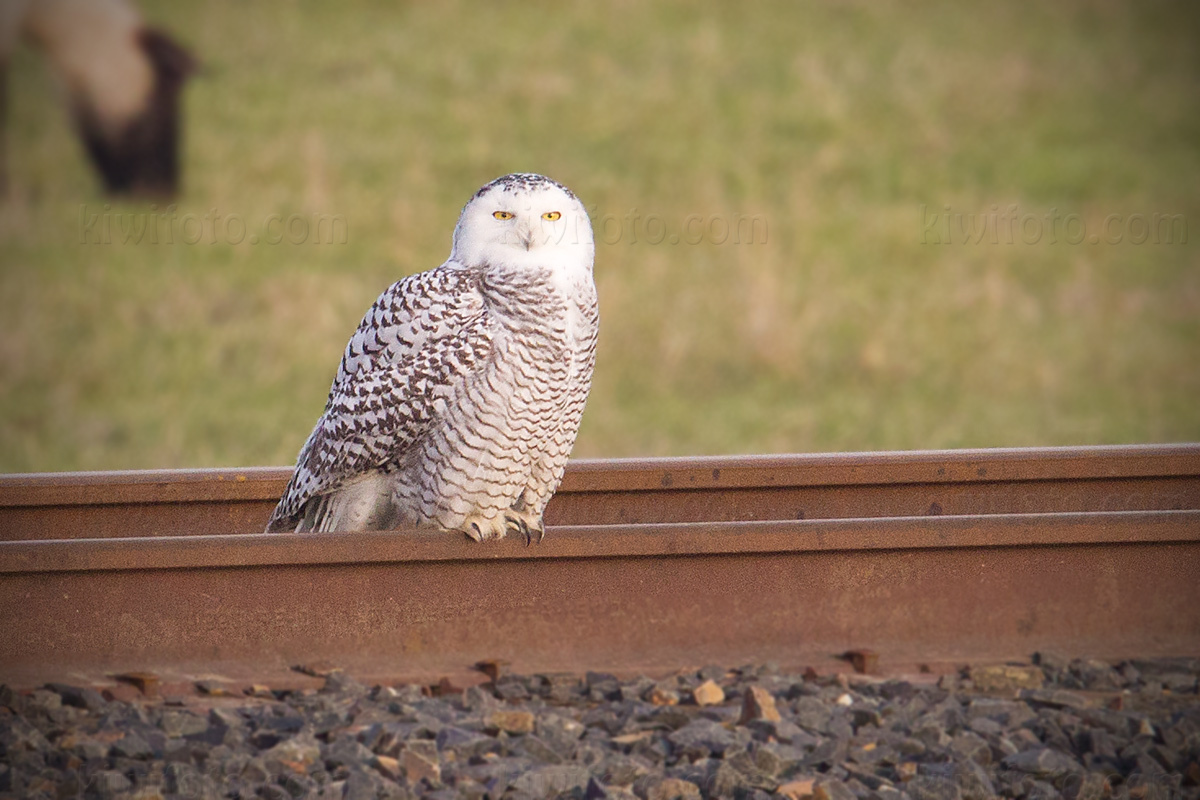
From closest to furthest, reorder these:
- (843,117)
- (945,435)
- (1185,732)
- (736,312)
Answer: (1185,732), (945,435), (736,312), (843,117)

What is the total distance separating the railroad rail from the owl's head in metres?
0.75

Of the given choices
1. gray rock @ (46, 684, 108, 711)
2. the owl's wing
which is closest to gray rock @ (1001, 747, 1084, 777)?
the owl's wing

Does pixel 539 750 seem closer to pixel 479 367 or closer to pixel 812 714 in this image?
pixel 812 714

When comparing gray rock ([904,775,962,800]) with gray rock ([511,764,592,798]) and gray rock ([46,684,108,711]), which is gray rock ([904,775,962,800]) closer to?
gray rock ([511,764,592,798])

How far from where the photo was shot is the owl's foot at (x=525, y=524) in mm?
4293

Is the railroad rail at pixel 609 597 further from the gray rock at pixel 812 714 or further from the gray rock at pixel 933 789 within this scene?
the gray rock at pixel 933 789

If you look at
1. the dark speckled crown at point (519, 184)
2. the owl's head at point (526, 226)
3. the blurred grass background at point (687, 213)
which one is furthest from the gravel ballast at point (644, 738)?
the blurred grass background at point (687, 213)

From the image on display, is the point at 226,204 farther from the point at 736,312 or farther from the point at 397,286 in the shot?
the point at 397,286

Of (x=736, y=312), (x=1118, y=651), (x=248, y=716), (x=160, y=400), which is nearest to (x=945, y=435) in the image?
(x=736, y=312)

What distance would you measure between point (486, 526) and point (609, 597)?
0.51 m

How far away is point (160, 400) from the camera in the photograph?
416 inches

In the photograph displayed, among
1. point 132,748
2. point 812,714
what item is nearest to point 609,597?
point 812,714

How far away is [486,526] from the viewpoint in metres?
4.50

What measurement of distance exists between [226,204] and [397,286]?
1038cm
